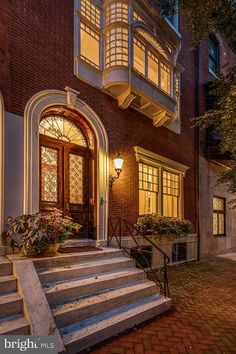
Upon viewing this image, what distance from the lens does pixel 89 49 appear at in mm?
7898

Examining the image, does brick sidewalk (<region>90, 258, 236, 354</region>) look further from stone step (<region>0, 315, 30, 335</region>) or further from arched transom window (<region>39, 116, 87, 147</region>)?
arched transom window (<region>39, 116, 87, 147</region>)

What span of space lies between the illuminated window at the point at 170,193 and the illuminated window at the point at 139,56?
12.8ft

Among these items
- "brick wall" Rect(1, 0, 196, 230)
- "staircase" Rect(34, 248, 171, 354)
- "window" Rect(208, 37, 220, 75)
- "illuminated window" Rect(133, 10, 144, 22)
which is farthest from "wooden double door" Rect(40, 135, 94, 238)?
"window" Rect(208, 37, 220, 75)

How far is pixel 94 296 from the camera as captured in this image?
463cm

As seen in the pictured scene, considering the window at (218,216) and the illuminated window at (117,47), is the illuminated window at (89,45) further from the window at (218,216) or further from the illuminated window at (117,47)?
the window at (218,216)

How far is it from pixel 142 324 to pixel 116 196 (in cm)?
404

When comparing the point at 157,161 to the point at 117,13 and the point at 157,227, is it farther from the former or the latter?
the point at 117,13

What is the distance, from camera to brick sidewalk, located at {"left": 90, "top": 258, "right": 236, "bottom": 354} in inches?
153

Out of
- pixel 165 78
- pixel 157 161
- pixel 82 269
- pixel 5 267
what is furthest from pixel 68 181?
pixel 165 78

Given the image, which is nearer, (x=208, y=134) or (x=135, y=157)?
(x=135, y=157)

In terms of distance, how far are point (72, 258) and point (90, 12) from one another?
272 inches

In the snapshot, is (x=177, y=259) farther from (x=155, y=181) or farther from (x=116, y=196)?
(x=116, y=196)

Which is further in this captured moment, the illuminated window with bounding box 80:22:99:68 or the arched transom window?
the illuminated window with bounding box 80:22:99:68

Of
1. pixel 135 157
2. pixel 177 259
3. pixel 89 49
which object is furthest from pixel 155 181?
pixel 89 49
